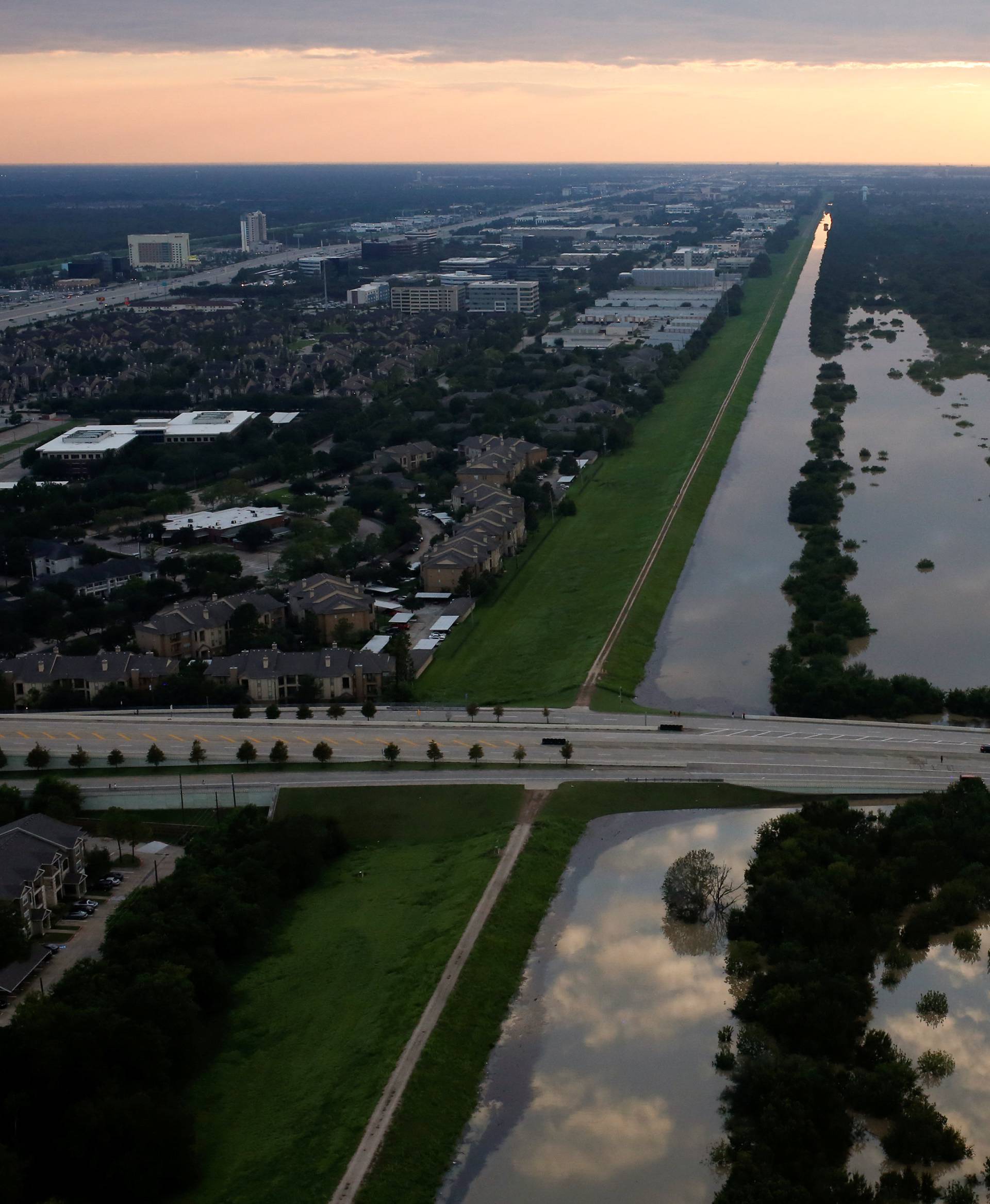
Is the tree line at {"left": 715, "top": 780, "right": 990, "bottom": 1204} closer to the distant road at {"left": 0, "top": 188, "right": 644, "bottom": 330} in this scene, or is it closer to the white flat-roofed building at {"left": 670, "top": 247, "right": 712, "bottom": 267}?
the distant road at {"left": 0, "top": 188, "right": 644, "bottom": 330}

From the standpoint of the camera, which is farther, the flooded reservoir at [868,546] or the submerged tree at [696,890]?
the flooded reservoir at [868,546]

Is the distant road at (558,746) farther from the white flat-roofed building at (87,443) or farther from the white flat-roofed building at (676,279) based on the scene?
the white flat-roofed building at (676,279)

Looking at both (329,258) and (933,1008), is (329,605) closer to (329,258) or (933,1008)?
(933,1008)

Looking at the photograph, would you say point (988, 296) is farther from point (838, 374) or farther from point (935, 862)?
point (935, 862)

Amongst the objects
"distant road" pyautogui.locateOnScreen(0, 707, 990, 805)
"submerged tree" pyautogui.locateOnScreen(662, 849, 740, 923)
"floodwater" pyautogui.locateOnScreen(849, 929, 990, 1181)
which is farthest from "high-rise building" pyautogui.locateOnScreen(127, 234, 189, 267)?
"floodwater" pyautogui.locateOnScreen(849, 929, 990, 1181)

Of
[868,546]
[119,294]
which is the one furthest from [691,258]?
[868,546]

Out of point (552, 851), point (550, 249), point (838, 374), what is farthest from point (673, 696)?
point (550, 249)

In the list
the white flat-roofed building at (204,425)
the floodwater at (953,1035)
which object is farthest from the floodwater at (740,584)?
the white flat-roofed building at (204,425)
